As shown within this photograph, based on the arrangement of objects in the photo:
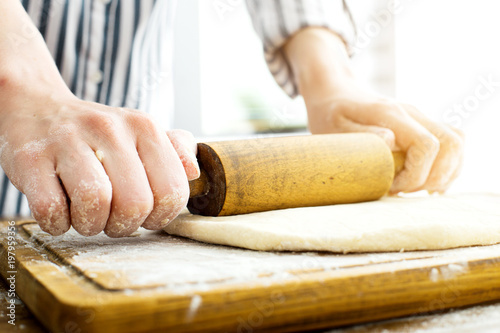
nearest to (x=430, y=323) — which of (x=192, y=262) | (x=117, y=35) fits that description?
(x=192, y=262)

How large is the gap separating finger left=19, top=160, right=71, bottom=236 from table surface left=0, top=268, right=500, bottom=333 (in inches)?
5.7

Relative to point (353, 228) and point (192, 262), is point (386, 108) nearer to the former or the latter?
point (353, 228)

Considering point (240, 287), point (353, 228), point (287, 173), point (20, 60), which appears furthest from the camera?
point (287, 173)

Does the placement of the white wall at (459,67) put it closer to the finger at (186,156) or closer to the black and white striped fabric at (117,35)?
the black and white striped fabric at (117,35)

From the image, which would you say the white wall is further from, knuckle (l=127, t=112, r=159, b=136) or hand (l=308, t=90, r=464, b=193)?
knuckle (l=127, t=112, r=159, b=136)

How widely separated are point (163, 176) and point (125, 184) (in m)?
0.06

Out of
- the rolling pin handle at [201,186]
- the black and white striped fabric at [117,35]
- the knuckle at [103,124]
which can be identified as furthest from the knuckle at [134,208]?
the black and white striped fabric at [117,35]

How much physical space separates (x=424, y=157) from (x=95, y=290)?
3.06ft

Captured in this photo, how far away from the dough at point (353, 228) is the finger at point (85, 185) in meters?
0.21

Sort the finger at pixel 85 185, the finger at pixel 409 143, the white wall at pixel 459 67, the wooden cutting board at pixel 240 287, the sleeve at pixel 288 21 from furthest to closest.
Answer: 1. the white wall at pixel 459 67
2. the sleeve at pixel 288 21
3. the finger at pixel 409 143
4. the finger at pixel 85 185
5. the wooden cutting board at pixel 240 287

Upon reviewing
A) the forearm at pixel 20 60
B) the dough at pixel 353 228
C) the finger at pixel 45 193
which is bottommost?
the dough at pixel 353 228

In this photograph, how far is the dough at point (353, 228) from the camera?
78 cm

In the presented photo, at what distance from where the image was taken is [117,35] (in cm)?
182

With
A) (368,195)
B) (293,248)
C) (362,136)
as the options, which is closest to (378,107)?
(362,136)
